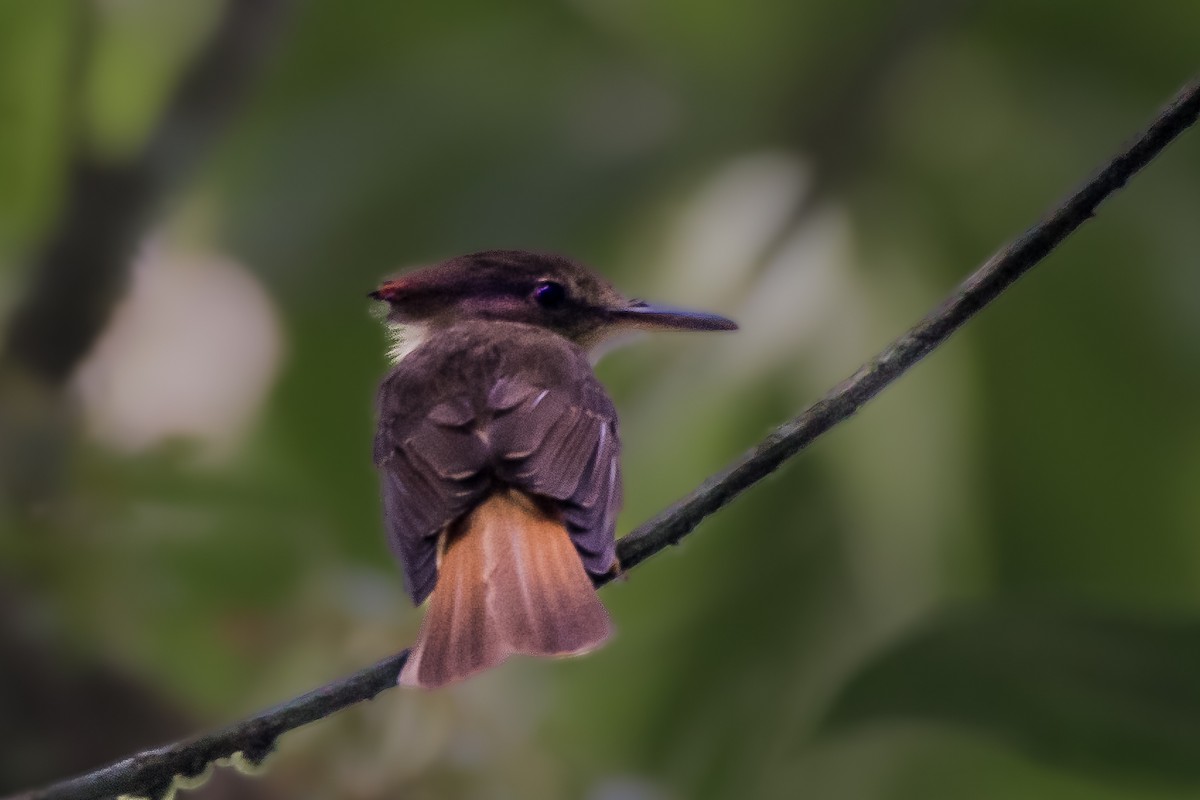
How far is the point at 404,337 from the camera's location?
5.88 feet

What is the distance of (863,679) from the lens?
2256 millimetres

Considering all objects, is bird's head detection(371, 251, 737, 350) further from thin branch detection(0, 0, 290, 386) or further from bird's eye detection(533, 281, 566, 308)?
thin branch detection(0, 0, 290, 386)

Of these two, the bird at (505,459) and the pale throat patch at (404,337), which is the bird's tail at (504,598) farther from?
the pale throat patch at (404,337)

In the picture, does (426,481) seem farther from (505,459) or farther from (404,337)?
(404,337)

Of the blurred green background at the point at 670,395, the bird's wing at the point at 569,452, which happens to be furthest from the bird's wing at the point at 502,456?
the blurred green background at the point at 670,395

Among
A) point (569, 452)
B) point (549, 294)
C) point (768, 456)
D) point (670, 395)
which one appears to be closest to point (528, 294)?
point (549, 294)

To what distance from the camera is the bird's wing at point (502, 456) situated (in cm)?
124

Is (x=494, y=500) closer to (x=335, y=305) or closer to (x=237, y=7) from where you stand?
(x=335, y=305)

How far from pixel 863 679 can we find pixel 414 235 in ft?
3.72

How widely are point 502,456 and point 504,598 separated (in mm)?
186

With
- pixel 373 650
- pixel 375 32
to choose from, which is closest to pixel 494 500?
pixel 373 650

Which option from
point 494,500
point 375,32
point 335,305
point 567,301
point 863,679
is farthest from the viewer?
point 375,32

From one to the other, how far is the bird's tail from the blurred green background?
3.35ft

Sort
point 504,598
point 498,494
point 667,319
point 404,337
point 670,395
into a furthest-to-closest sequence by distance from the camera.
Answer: point 670,395
point 404,337
point 667,319
point 498,494
point 504,598
